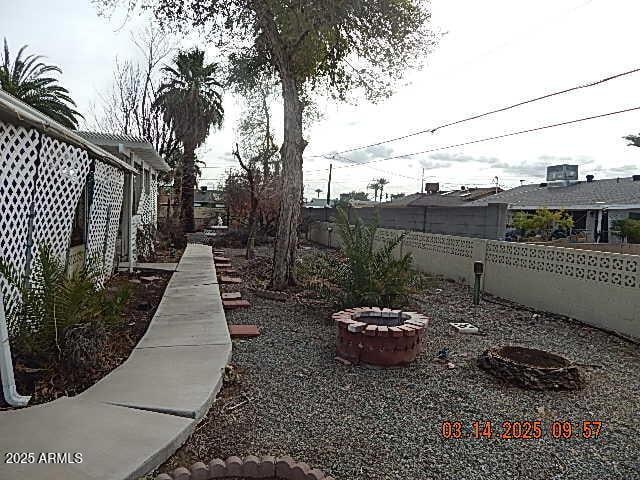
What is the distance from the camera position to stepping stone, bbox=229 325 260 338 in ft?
16.7

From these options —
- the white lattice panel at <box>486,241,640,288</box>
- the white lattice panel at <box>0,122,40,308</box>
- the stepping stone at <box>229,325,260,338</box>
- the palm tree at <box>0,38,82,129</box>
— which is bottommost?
the stepping stone at <box>229,325,260,338</box>

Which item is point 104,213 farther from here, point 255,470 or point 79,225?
point 255,470

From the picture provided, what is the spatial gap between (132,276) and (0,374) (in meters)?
5.59

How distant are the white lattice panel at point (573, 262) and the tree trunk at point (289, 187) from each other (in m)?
3.35

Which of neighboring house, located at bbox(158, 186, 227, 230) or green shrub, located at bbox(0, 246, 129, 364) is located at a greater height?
neighboring house, located at bbox(158, 186, 227, 230)

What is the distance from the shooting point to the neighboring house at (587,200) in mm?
20797

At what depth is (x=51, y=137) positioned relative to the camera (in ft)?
Answer: 14.7

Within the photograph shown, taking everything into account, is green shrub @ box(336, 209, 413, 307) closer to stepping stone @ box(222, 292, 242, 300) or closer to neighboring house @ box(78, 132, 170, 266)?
stepping stone @ box(222, 292, 242, 300)

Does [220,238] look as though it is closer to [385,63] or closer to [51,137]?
[385,63]

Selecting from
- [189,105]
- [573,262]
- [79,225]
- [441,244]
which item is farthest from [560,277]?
[189,105]

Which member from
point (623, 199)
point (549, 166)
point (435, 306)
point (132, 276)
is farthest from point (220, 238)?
point (549, 166)

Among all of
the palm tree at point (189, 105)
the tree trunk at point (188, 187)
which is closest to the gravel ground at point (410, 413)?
the palm tree at point (189, 105)

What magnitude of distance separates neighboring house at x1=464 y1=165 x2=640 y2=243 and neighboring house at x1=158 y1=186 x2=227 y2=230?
40.0ft

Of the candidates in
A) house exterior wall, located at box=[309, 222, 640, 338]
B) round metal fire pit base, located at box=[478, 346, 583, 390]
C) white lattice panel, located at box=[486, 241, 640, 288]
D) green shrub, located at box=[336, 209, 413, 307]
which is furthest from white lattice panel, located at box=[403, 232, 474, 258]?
round metal fire pit base, located at box=[478, 346, 583, 390]
